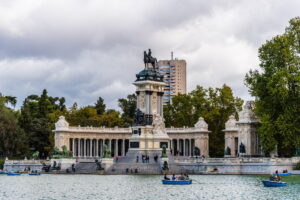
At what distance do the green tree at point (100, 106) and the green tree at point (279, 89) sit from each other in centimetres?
5155

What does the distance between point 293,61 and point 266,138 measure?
8551 mm

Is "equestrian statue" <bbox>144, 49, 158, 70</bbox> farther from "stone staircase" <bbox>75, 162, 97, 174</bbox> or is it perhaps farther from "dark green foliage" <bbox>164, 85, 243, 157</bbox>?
"stone staircase" <bbox>75, 162, 97, 174</bbox>

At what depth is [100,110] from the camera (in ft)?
395

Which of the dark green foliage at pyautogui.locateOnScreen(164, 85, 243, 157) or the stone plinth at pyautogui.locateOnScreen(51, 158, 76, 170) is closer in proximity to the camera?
the stone plinth at pyautogui.locateOnScreen(51, 158, 76, 170)

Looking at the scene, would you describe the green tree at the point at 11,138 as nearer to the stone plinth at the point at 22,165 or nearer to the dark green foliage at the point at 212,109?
the stone plinth at the point at 22,165

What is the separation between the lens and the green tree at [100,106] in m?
120

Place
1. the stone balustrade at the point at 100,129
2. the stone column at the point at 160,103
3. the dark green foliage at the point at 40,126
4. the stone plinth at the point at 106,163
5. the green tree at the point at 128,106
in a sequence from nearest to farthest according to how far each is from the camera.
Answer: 1. the stone plinth at the point at 106,163
2. the stone column at the point at 160,103
3. the stone balustrade at the point at 100,129
4. the dark green foliage at the point at 40,126
5. the green tree at the point at 128,106

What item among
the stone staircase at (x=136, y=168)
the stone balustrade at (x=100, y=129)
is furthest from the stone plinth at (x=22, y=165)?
the stone balustrade at (x=100, y=129)

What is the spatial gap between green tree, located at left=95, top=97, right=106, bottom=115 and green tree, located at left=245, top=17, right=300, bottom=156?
169 ft

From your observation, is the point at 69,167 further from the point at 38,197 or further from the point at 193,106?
the point at 38,197

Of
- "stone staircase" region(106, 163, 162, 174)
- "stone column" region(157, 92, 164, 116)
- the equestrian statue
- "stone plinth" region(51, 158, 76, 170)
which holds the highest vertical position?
the equestrian statue

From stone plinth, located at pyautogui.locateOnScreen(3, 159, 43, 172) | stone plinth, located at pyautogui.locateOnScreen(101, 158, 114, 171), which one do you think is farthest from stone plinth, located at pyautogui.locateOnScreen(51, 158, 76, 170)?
stone plinth, located at pyautogui.locateOnScreen(101, 158, 114, 171)

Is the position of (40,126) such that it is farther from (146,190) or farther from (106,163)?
(146,190)

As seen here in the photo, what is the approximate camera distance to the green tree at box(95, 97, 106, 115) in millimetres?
120375
